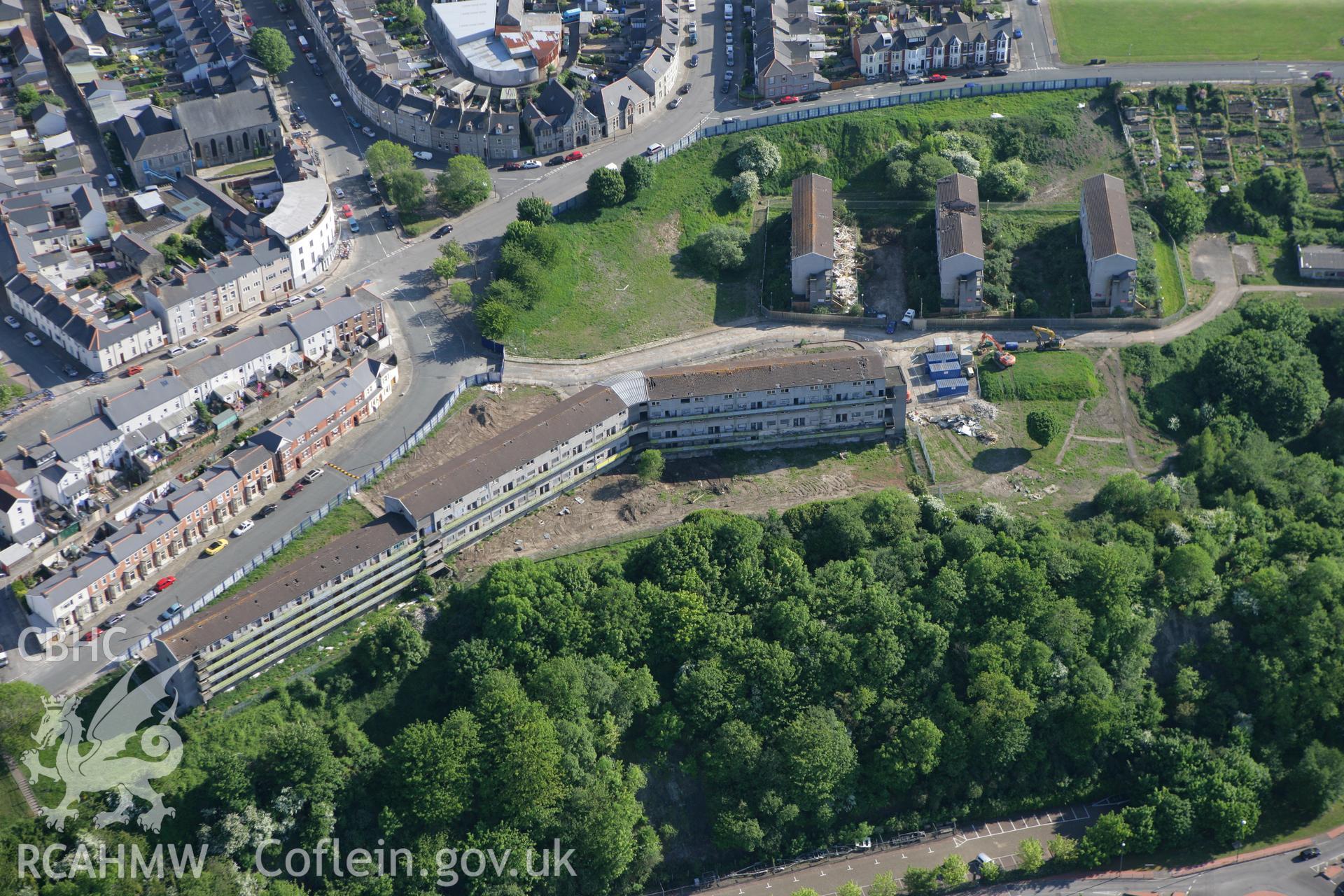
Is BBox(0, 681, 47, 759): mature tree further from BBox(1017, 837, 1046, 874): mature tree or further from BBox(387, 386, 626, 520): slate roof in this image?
BBox(1017, 837, 1046, 874): mature tree

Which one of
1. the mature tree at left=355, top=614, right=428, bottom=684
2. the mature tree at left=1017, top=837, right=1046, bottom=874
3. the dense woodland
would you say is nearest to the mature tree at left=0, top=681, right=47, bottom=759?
the dense woodland

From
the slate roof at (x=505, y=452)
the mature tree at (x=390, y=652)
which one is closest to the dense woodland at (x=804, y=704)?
the mature tree at (x=390, y=652)

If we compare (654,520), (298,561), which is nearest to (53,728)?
(298,561)

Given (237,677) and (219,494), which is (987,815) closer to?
(237,677)

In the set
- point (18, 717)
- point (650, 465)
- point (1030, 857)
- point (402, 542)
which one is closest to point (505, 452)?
point (402, 542)

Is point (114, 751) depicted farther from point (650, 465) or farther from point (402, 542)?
point (650, 465)
